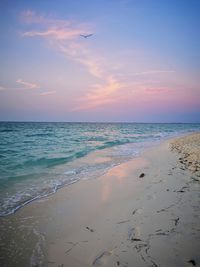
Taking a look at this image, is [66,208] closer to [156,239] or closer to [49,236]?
[49,236]

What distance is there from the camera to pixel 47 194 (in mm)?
6234

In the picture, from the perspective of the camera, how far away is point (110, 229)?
3.67 metres

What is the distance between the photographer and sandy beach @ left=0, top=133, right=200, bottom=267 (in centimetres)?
284

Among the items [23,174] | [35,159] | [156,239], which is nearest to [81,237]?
[156,239]

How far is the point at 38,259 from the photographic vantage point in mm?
3062

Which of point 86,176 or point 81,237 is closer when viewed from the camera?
point 81,237

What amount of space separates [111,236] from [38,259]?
1.23m

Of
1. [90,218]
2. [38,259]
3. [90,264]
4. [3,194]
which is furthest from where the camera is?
[3,194]

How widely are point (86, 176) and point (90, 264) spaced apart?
566 cm

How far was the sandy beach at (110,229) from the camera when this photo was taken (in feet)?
9.32

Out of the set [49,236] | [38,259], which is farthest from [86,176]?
[38,259]

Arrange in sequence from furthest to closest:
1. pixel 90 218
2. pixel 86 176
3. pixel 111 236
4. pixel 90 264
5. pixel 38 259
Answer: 1. pixel 86 176
2. pixel 90 218
3. pixel 111 236
4. pixel 38 259
5. pixel 90 264

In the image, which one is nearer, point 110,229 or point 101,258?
point 101,258

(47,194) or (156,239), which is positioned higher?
(156,239)
